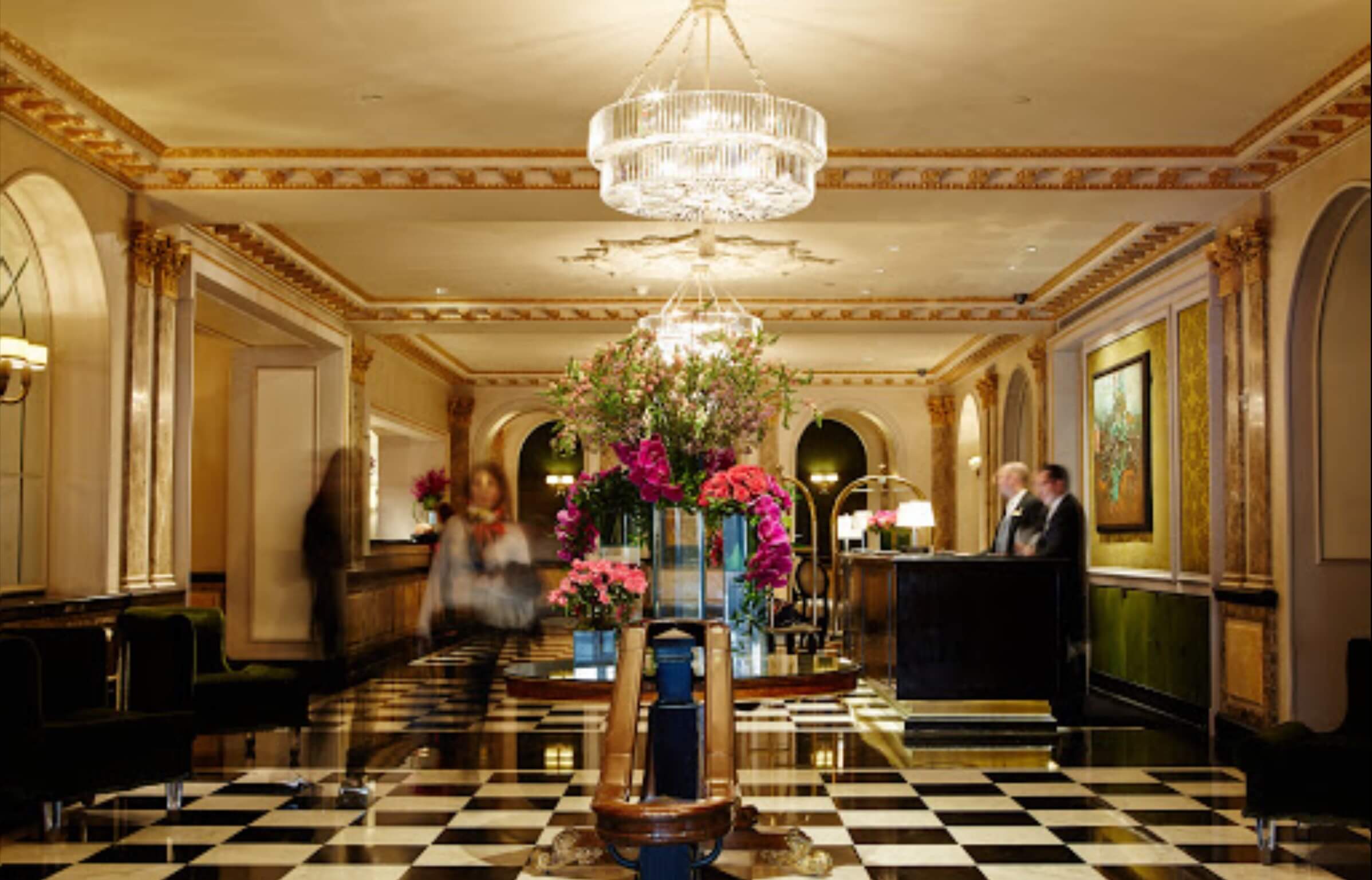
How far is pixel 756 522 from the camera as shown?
4.77 m

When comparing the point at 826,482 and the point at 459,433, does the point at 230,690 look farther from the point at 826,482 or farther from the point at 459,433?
the point at 826,482

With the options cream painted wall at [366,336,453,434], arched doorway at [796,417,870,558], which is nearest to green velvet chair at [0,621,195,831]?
cream painted wall at [366,336,453,434]

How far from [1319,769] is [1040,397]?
39.3 feet

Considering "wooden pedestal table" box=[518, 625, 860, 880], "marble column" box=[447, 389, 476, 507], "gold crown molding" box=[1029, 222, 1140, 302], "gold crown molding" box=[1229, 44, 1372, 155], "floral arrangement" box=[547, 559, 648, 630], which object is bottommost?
"wooden pedestal table" box=[518, 625, 860, 880]

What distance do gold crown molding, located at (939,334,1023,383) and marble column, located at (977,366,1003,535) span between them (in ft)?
0.76

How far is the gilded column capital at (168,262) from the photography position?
336 inches

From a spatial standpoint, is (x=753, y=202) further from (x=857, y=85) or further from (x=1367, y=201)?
(x=1367, y=201)

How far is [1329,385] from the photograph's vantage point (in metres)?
1.30

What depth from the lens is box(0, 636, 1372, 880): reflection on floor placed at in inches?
202

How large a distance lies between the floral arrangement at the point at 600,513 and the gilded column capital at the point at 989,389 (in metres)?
12.8

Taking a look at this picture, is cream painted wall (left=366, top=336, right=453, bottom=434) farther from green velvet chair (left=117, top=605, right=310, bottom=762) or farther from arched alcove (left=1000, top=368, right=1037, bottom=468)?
arched alcove (left=1000, top=368, right=1037, bottom=468)

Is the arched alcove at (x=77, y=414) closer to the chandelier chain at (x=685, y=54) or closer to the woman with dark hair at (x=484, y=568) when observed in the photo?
the woman with dark hair at (x=484, y=568)

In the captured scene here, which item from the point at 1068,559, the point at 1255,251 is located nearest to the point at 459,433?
the point at 1068,559

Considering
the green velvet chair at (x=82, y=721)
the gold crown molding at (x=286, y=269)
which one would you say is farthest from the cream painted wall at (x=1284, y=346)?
the gold crown molding at (x=286, y=269)
